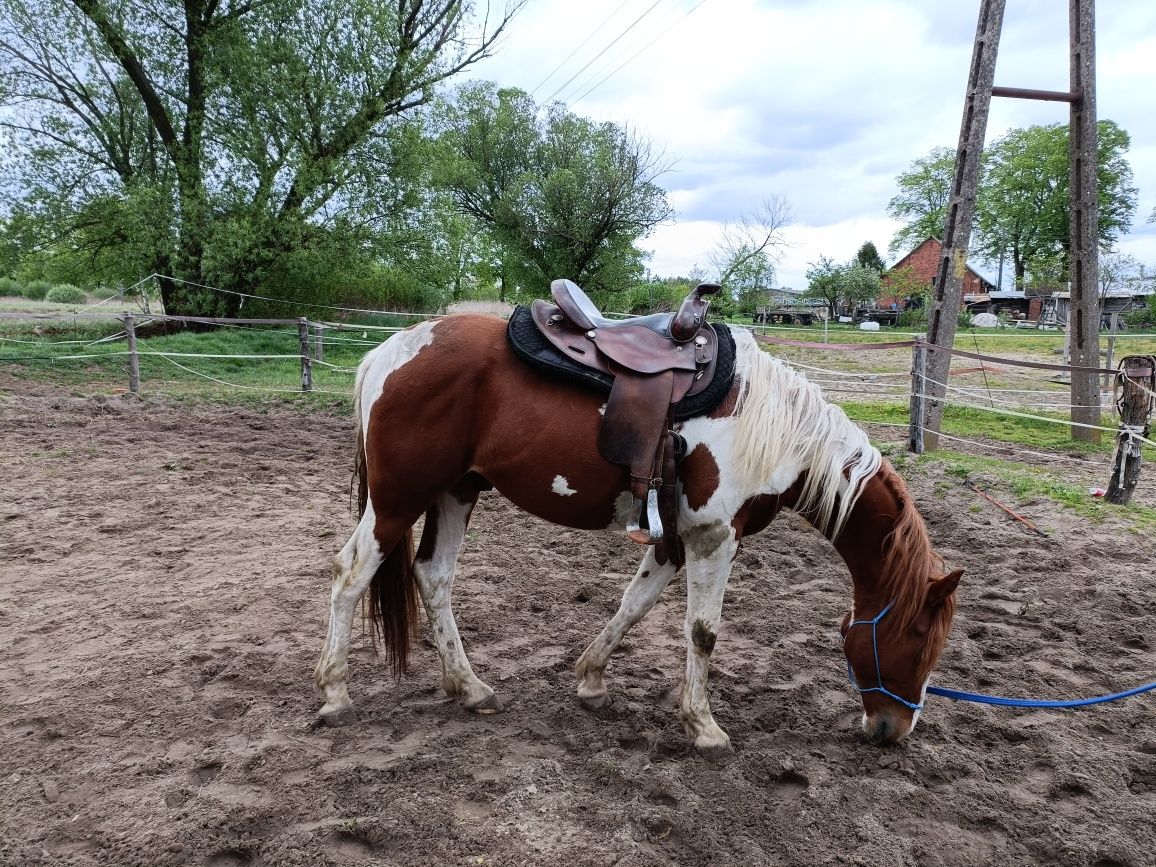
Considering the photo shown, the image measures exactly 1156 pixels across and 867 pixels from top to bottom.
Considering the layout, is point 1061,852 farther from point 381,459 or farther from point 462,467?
point 381,459

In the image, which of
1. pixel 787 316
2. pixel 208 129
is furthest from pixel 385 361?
pixel 787 316

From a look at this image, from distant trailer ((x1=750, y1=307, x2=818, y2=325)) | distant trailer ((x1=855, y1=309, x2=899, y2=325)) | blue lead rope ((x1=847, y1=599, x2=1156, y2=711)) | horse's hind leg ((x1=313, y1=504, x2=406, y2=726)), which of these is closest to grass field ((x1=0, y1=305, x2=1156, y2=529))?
blue lead rope ((x1=847, y1=599, x2=1156, y2=711))

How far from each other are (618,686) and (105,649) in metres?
2.19

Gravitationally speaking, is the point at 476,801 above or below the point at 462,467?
below

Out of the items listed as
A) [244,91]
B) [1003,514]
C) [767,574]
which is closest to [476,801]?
[767,574]

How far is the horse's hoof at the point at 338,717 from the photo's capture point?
2469mm

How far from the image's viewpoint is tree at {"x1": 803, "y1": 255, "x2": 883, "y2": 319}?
1380 inches

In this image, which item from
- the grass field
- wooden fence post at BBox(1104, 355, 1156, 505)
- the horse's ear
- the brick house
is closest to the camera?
the horse's ear

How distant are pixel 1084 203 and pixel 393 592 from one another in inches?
332

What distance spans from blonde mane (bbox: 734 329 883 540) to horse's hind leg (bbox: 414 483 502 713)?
1.12m

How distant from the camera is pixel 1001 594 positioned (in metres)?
3.65

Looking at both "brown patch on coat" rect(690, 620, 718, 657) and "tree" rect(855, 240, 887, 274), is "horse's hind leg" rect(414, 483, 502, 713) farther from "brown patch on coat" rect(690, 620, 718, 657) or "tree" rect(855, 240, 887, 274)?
"tree" rect(855, 240, 887, 274)

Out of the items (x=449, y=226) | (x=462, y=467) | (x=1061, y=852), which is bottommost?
(x=1061, y=852)

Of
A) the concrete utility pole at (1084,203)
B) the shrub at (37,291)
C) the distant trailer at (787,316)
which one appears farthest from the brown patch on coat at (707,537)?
the shrub at (37,291)
